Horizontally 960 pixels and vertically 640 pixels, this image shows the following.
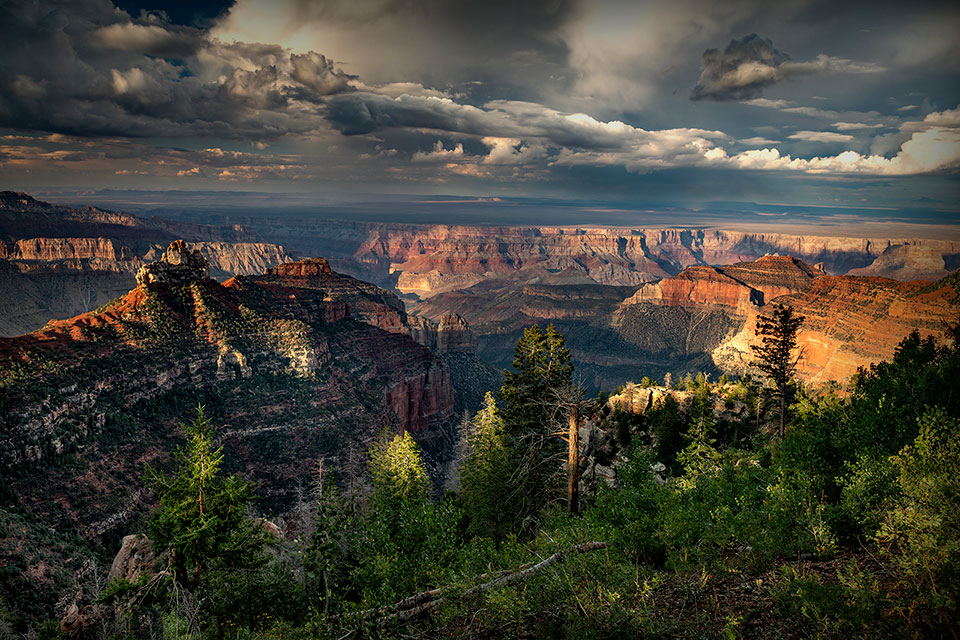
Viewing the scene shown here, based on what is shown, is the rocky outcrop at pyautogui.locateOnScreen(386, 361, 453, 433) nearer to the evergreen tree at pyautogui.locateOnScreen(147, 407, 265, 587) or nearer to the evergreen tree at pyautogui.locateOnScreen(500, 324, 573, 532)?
the evergreen tree at pyautogui.locateOnScreen(500, 324, 573, 532)

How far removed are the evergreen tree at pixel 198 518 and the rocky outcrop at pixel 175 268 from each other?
285ft

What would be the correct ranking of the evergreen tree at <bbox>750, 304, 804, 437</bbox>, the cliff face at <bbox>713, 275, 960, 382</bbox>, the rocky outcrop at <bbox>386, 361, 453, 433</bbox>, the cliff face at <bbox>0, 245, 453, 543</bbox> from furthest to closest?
the rocky outcrop at <bbox>386, 361, 453, 433</bbox>
the cliff face at <bbox>713, 275, 960, 382</bbox>
the cliff face at <bbox>0, 245, 453, 543</bbox>
the evergreen tree at <bbox>750, 304, 804, 437</bbox>

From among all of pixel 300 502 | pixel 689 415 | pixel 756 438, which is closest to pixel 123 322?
pixel 300 502

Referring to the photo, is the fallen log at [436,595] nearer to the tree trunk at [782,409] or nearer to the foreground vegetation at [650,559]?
the foreground vegetation at [650,559]

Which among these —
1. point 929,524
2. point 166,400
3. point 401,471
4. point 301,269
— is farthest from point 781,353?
point 301,269

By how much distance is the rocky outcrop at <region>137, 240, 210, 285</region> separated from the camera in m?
86.5

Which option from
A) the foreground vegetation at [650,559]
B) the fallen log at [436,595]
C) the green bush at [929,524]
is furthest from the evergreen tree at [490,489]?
the green bush at [929,524]

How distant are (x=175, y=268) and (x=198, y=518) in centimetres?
9105

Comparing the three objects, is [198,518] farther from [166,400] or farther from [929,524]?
[166,400]

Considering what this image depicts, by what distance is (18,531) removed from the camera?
37.1 m

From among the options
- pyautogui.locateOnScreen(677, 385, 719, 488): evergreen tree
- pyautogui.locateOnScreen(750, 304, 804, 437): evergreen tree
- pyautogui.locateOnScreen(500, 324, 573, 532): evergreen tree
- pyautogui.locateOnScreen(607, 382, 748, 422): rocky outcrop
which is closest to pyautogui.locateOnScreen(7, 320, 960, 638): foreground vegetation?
pyautogui.locateOnScreen(677, 385, 719, 488): evergreen tree

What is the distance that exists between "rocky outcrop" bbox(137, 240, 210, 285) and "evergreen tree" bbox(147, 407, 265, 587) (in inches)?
3424

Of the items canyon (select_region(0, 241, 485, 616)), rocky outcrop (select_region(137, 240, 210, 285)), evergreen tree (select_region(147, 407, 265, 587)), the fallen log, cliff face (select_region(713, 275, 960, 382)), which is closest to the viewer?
the fallen log

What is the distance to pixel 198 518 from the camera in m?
15.4
